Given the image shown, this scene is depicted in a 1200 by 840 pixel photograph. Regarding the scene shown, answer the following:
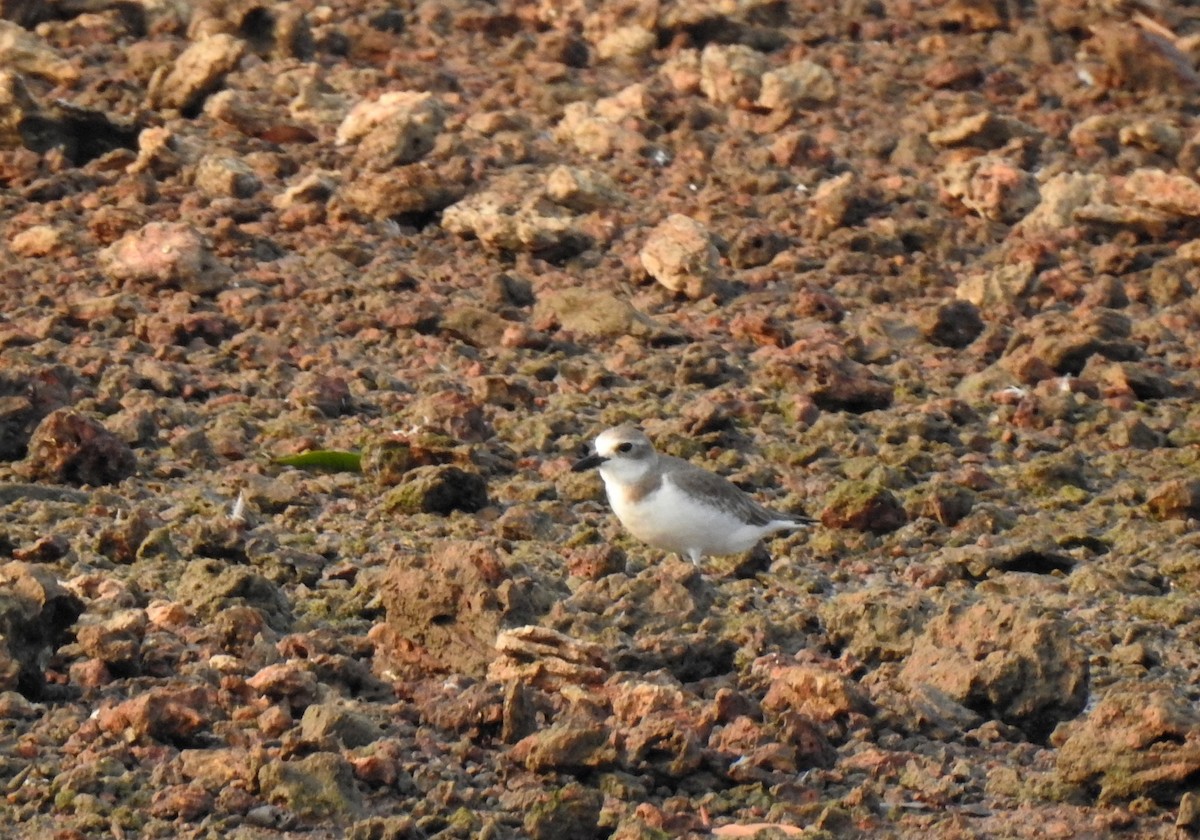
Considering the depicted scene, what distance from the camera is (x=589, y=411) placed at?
9898 millimetres

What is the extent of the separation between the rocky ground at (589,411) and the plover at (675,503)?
161 millimetres

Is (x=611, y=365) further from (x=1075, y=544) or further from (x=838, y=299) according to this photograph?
(x=1075, y=544)

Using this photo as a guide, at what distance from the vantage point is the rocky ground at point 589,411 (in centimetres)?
630

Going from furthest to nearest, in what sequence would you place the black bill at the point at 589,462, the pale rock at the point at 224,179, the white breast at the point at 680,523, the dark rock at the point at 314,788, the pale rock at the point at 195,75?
the pale rock at the point at 195,75 → the pale rock at the point at 224,179 → the black bill at the point at 589,462 → the white breast at the point at 680,523 → the dark rock at the point at 314,788

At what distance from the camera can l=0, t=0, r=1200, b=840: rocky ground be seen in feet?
20.7

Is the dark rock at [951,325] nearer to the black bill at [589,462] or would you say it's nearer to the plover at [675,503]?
the plover at [675,503]

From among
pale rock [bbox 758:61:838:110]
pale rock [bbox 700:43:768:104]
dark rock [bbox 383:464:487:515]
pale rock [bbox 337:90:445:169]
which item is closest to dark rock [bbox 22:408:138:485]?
dark rock [bbox 383:464:487:515]

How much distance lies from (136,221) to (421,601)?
4.62 meters

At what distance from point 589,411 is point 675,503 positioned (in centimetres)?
179

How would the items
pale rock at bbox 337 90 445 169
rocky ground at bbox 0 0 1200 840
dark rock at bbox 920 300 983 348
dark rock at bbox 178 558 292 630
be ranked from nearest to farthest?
rocky ground at bbox 0 0 1200 840
dark rock at bbox 178 558 292 630
dark rock at bbox 920 300 983 348
pale rock at bbox 337 90 445 169

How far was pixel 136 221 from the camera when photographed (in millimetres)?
11117

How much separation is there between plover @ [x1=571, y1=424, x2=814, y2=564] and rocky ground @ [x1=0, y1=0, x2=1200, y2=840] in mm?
161

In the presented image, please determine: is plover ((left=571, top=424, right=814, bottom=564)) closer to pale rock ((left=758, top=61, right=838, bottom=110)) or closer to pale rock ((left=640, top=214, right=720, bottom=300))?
pale rock ((left=640, top=214, right=720, bottom=300))

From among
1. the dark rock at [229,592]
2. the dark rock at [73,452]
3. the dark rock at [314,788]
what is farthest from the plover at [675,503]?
the dark rock at [314,788]
